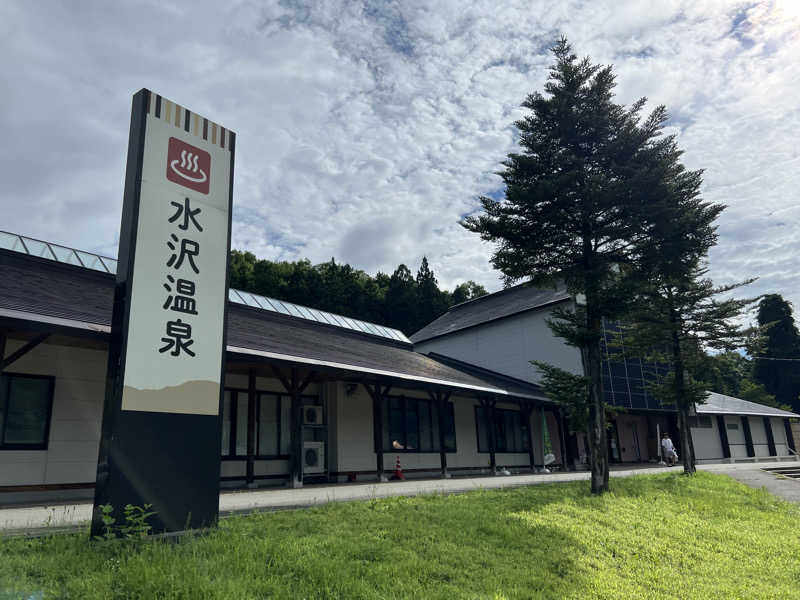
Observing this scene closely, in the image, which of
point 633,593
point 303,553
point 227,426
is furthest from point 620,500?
point 227,426

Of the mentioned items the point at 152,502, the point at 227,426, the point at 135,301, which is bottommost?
the point at 152,502

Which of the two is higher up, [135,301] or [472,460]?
[135,301]

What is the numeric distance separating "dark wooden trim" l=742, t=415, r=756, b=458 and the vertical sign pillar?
3757 cm

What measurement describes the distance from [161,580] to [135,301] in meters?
2.85

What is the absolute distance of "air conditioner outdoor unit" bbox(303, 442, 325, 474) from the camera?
15.6m

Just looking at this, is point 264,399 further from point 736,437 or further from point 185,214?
point 736,437

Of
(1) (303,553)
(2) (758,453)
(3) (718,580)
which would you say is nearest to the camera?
(1) (303,553)

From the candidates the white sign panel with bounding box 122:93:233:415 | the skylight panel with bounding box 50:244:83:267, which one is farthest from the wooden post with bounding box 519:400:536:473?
the white sign panel with bounding box 122:93:233:415

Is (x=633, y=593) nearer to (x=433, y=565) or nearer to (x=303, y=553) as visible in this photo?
(x=433, y=565)

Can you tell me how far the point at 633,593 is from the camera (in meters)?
6.31

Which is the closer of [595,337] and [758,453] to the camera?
[595,337]

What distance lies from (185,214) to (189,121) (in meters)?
1.23

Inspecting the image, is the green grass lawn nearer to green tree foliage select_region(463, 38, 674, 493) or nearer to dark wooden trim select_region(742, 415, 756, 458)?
green tree foliage select_region(463, 38, 674, 493)

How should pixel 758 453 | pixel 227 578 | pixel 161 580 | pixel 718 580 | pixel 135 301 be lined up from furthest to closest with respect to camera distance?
pixel 758 453 < pixel 718 580 < pixel 135 301 < pixel 227 578 < pixel 161 580
